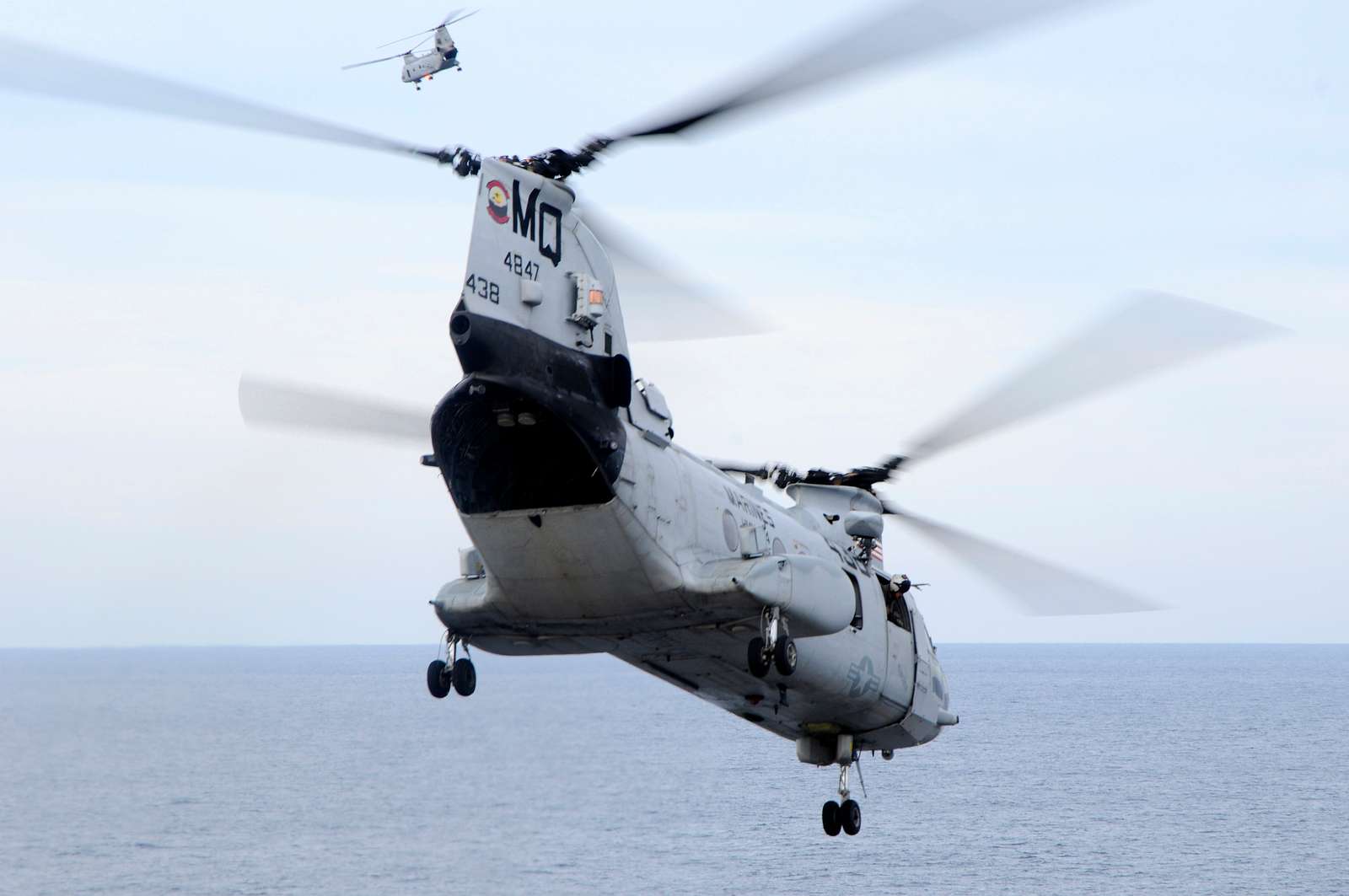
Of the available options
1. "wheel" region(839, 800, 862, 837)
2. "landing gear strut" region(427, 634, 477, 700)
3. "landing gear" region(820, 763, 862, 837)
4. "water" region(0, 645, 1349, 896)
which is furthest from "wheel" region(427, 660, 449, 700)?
"water" region(0, 645, 1349, 896)

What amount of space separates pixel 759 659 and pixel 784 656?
34 cm

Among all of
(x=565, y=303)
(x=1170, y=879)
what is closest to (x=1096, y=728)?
(x=1170, y=879)

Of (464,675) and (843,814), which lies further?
(843,814)

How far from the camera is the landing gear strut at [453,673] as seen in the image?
20328 millimetres

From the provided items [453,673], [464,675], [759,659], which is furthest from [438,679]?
[759,659]

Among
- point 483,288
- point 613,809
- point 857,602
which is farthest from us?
point 613,809

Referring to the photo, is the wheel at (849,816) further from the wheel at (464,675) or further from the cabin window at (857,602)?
the wheel at (464,675)

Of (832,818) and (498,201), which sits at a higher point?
(498,201)

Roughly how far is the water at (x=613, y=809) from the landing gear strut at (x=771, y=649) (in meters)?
58.8

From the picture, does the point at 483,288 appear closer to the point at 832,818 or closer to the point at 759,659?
the point at 759,659

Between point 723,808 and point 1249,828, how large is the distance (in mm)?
31363

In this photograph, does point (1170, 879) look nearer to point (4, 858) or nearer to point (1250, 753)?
point (1250, 753)

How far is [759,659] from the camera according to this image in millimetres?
18641

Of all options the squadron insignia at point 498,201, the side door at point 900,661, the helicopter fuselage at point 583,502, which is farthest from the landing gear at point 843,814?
the squadron insignia at point 498,201
